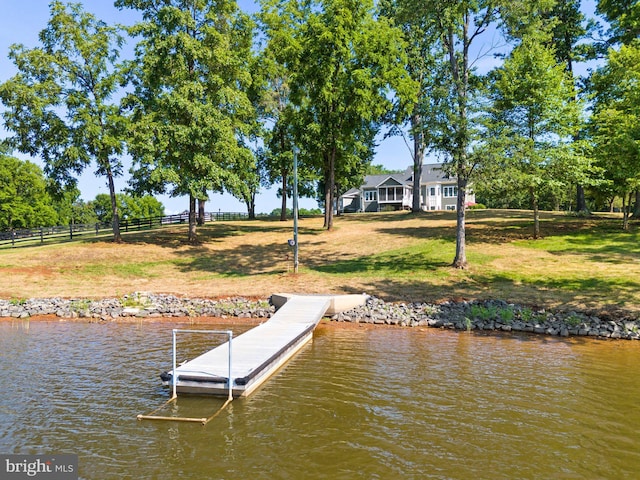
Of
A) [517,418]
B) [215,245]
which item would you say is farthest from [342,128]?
[517,418]

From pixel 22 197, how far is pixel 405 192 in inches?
2403

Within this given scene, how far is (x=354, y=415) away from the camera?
8.45 meters

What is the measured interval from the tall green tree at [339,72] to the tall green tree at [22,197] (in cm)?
4544

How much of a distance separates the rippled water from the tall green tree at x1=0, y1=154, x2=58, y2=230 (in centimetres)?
6154

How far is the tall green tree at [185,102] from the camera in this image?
97.9 feet

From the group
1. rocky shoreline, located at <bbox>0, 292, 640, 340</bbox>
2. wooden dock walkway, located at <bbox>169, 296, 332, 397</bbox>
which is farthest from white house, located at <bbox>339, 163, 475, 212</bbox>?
wooden dock walkway, located at <bbox>169, 296, 332, 397</bbox>

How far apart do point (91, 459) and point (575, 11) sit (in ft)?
149

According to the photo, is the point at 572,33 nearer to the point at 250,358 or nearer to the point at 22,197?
the point at 250,358

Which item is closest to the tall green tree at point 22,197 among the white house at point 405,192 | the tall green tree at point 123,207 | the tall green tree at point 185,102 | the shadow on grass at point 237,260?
the tall green tree at point 123,207

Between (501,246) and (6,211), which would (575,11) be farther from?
(6,211)

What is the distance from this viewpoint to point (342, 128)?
3556cm

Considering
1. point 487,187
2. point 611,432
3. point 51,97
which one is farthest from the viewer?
point 51,97

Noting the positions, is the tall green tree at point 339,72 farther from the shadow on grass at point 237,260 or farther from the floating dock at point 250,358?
the floating dock at point 250,358

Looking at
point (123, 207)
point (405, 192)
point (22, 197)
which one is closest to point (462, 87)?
point (405, 192)
